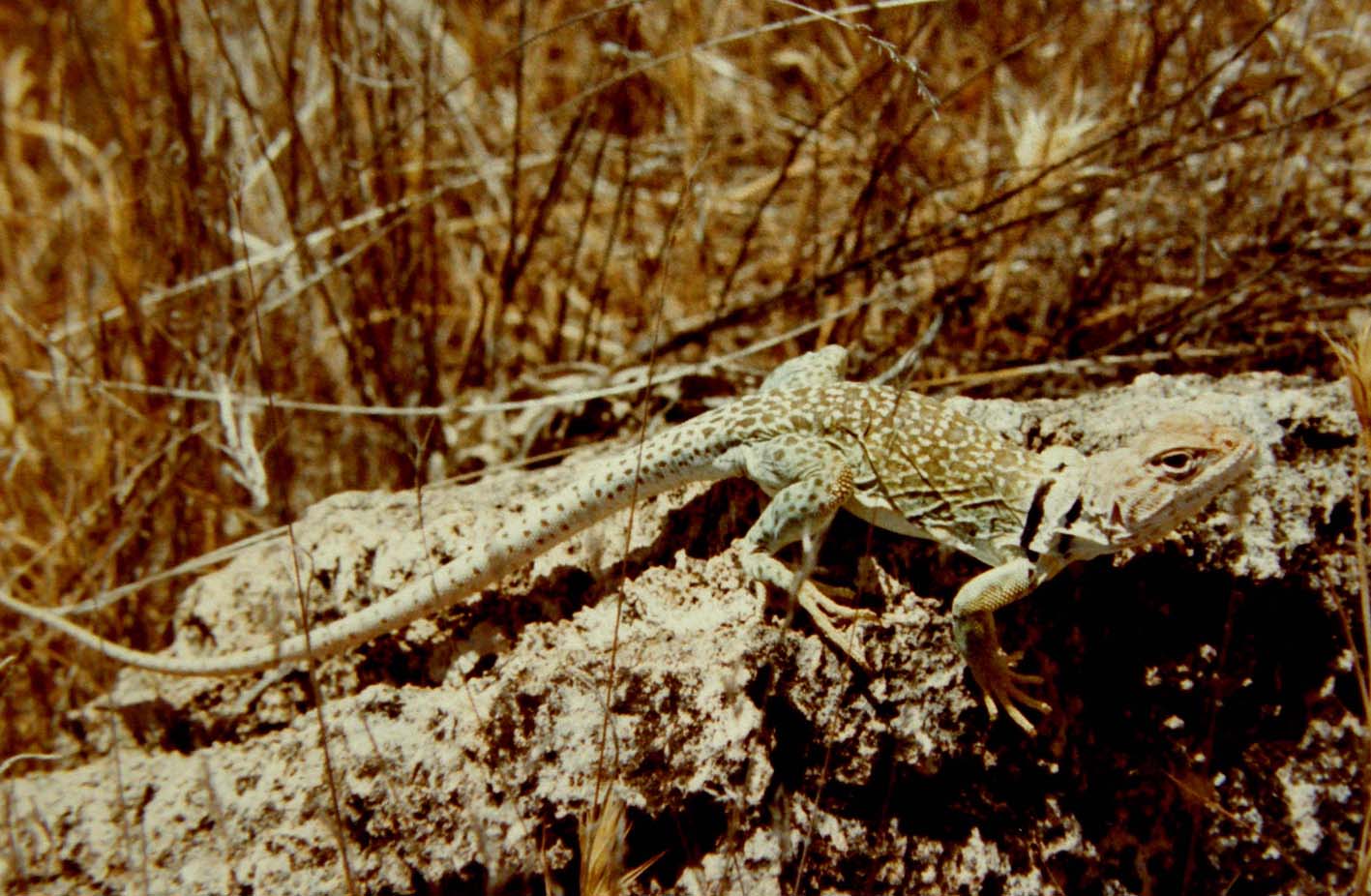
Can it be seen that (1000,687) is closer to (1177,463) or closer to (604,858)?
(1177,463)

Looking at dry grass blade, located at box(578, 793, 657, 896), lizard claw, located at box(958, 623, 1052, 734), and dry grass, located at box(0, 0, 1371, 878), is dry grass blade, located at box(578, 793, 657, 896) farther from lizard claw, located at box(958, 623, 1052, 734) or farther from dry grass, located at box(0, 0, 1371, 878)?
dry grass, located at box(0, 0, 1371, 878)

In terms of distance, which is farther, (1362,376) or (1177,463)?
(1177,463)

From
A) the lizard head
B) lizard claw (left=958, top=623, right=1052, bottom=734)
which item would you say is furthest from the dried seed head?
lizard claw (left=958, top=623, right=1052, bottom=734)

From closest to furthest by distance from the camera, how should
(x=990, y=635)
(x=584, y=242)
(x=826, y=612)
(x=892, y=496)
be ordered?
(x=990, y=635) < (x=826, y=612) < (x=892, y=496) < (x=584, y=242)

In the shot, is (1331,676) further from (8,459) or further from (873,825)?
(8,459)

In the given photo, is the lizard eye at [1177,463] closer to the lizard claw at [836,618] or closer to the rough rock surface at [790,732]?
the rough rock surface at [790,732]

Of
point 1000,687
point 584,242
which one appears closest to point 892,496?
point 1000,687
